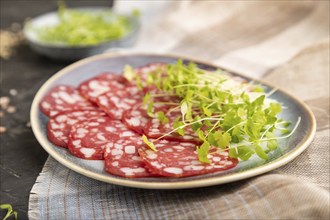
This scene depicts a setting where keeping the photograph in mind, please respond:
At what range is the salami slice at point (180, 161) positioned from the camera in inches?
63.1

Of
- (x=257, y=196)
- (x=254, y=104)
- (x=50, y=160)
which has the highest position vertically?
(x=254, y=104)

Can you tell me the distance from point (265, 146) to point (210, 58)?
114 centimetres

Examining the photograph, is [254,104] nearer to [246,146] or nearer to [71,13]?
[246,146]

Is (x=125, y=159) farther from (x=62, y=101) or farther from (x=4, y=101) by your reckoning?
(x=4, y=101)

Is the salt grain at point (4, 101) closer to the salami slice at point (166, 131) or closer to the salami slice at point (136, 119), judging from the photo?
the salami slice at point (136, 119)

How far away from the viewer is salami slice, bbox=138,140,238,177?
1.60 metres

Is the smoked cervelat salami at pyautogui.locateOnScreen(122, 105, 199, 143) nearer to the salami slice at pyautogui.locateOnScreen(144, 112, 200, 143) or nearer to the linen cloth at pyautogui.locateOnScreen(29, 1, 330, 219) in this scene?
the salami slice at pyautogui.locateOnScreen(144, 112, 200, 143)

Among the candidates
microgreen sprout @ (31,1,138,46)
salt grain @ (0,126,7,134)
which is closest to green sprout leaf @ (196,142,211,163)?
salt grain @ (0,126,7,134)

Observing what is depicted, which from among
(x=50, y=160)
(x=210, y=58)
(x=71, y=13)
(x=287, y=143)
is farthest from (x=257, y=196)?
(x=71, y=13)

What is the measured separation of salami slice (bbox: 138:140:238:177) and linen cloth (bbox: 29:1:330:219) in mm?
76

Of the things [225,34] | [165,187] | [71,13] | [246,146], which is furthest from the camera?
[71,13]

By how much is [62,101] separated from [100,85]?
172 millimetres

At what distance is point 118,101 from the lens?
2066mm

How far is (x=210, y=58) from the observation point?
285 centimetres
